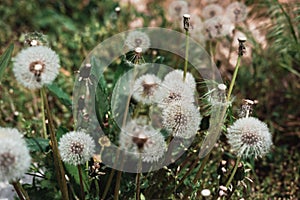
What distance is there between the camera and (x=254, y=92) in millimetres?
2027

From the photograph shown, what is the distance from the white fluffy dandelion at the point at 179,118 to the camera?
43.4 inches

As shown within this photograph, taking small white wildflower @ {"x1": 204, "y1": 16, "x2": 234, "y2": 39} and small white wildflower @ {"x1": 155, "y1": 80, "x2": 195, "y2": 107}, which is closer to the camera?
small white wildflower @ {"x1": 155, "y1": 80, "x2": 195, "y2": 107}

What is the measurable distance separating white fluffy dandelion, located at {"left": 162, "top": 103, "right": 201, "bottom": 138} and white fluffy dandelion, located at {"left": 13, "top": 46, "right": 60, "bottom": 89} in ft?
0.87

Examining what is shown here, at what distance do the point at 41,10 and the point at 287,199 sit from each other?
5.38 ft

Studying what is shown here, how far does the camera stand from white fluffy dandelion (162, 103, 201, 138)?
1.10m

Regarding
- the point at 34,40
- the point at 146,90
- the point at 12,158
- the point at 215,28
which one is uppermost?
the point at 215,28

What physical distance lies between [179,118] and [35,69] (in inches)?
12.9

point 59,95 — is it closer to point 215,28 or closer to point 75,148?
point 75,148

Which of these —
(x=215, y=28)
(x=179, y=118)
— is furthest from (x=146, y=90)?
(x=215, y=28)

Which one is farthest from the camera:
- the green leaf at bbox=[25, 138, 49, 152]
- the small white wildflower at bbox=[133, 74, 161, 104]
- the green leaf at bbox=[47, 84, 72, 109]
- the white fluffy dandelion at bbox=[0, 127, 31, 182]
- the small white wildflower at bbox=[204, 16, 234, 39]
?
the small white wildflower at bbox=[204, 16, 234, 39]

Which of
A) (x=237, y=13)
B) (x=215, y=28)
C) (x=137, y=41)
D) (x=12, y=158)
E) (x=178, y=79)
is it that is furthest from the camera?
(x=237, y=13)

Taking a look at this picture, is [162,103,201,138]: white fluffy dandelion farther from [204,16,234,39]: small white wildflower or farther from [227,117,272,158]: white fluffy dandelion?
[204,16,234,39]: small white wildflower

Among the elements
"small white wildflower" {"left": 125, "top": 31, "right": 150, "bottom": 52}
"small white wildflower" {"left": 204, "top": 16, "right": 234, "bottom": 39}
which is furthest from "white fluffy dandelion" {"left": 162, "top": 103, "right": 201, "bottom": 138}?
"small white wildflower" {"left": 204, "top": 16, "right": 234, "bottom": 39}

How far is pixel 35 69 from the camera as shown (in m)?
0.95
